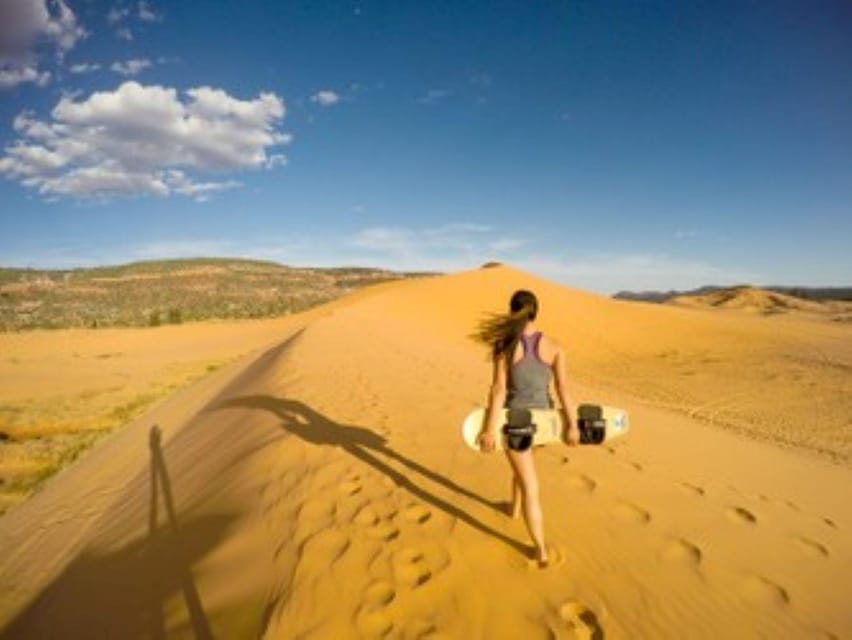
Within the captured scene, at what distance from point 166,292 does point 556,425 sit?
245 ft

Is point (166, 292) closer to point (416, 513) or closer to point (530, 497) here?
point (416, 513)

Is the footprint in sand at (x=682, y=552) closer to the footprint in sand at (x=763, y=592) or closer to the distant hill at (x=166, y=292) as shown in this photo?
the footprint in sand at (x=763, y=592)

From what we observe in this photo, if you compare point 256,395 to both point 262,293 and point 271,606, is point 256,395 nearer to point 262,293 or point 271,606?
point 271,606

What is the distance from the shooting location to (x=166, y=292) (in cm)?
7181

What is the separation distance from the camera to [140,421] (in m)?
14.0

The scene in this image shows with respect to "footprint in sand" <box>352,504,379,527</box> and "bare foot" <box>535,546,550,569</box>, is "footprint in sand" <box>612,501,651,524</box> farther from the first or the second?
"footprint in sand" <box>352,504,379,527</box>

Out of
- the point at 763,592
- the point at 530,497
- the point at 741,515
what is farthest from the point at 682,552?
the point at 530,497

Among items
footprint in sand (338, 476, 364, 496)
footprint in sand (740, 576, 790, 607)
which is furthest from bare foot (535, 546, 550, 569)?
footprint in sand (338, 476, 364, 496)

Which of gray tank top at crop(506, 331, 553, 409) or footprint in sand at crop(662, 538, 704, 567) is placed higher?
gray tank top at crop(506, 331, 553, 409)

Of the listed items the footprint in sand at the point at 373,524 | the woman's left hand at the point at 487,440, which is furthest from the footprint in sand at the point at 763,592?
the footprint in sand at the point at 373,524

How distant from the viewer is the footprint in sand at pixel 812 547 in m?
4.68

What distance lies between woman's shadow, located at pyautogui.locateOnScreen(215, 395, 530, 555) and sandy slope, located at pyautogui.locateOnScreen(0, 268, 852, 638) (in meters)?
0.03

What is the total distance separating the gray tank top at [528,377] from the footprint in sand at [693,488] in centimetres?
248

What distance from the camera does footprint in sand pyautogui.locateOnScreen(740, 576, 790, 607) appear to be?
12.8 feet
